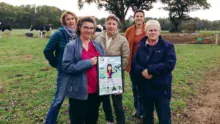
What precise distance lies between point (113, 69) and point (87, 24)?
0.71m

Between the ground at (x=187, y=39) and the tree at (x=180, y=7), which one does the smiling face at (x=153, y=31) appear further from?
the tree at (x=180, y=7)

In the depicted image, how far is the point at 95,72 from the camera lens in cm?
Result: 346

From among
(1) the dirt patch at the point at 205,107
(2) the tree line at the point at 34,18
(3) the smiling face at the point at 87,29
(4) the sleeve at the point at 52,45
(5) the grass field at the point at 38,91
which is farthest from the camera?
(2) the tree line at the point at 34,18

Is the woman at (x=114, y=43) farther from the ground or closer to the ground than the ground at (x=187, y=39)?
farther from the ground

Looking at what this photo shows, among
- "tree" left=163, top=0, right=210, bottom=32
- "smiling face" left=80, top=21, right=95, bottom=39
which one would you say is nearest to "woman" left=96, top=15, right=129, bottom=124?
"smiling face" left=80, top=21, right=95, bottom=39

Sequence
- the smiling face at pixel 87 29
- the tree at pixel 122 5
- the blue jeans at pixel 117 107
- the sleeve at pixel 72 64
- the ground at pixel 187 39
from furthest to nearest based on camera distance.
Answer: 1. the tree at pixel 122 5
2. the ground at pixel 187 39
3. the blue jeans at pixel 117 107
4. the smiling face at pixel 87 29
5. the sleeve at pixel 72 64

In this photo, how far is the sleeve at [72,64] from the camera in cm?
329

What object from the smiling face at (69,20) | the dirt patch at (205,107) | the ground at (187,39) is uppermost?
the smiling face at (69,20)

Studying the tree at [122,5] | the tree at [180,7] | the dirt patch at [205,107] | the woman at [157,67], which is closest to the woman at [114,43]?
the woman at [157,67]

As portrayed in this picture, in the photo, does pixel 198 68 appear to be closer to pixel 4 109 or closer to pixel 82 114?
pixel 4 109

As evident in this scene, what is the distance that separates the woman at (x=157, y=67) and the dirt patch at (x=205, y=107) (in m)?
1.93

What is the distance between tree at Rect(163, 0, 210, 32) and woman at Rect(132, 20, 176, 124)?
35.9 m

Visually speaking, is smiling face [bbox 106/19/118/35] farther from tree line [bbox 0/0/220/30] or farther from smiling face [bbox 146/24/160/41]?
tree line [bbox 0/0/220/30]

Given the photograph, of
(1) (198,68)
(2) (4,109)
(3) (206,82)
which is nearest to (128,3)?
(1) (198,68)
